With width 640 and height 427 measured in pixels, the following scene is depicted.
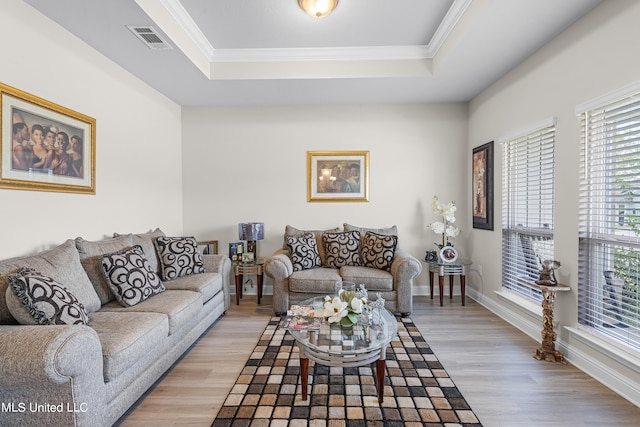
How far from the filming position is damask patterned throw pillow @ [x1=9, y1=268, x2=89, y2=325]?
67.2 inches

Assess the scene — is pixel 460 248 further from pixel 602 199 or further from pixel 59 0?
pixel 59 0

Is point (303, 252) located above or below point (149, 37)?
below

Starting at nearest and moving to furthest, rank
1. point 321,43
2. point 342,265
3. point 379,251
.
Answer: point 321,43 → point 379,251 → point 342,265

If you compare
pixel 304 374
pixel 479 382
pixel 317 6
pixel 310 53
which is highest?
pixel 310 53

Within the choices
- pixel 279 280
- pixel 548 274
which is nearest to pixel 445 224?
pixel 548 274

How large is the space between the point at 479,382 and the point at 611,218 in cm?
153

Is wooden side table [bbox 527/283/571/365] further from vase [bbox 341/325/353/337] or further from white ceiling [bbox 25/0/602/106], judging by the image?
white ceiling [bbox 25/0/602/106]

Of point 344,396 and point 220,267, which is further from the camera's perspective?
point 220,267

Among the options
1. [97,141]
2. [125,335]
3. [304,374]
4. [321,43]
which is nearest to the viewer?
[125,335]

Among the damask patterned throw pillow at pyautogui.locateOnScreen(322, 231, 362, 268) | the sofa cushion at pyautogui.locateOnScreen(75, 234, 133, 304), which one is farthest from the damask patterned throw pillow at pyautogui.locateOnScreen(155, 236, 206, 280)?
the damask patterned throw pillow at pyautogui.locateOnScreen(322, 231, 362, 268)

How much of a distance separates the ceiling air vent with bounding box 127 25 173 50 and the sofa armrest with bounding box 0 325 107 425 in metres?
2.32

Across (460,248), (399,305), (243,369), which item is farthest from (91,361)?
(460,248)

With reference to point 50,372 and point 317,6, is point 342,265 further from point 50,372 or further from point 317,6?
point 50,372

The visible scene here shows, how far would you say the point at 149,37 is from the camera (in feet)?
8.97
